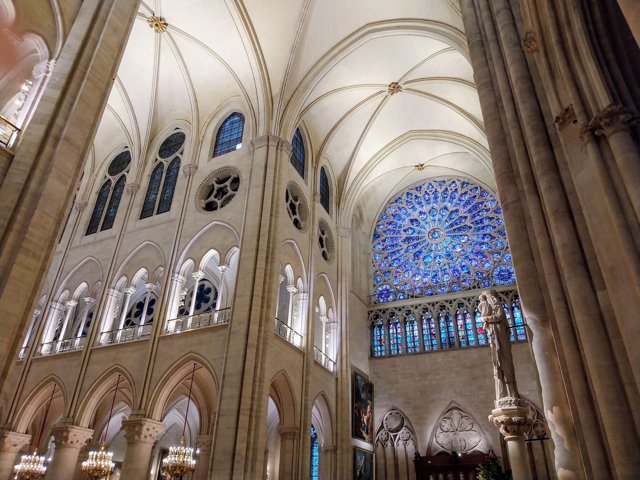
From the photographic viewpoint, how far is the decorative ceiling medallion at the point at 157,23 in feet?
50.0

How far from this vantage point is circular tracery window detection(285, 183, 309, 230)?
16.1 meters

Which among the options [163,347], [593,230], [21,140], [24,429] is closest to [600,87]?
[593,230]

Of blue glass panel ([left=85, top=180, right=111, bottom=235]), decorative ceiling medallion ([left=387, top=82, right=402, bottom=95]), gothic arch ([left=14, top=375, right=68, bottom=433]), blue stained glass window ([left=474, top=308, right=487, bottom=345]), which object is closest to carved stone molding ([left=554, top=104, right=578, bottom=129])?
decorative ceiling medallion ([left=387, top=82, right=402, bottom=95])

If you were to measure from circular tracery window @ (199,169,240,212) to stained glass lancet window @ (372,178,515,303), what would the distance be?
326 inches

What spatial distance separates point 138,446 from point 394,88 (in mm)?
13730

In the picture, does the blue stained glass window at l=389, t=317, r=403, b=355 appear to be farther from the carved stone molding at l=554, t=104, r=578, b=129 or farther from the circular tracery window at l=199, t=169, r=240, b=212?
the carved stone molding at l=554, t=104, r=578, b=129

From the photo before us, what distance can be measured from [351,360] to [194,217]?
7492 millimetres

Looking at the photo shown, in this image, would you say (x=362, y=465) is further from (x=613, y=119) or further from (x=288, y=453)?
(x=613, y=119)

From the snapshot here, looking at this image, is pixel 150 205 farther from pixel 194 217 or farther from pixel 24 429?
pixel 24 429

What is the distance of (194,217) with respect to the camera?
1538 cm

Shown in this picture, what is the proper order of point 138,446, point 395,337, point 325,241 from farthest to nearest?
point 395,337
point 325,241
point 138,446

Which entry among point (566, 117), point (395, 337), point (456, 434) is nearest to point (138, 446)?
point (456, 434)

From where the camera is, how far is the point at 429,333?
18656 millimetres

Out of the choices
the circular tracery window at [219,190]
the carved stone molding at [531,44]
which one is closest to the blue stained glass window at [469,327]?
the circular tracery window at [219,190]
